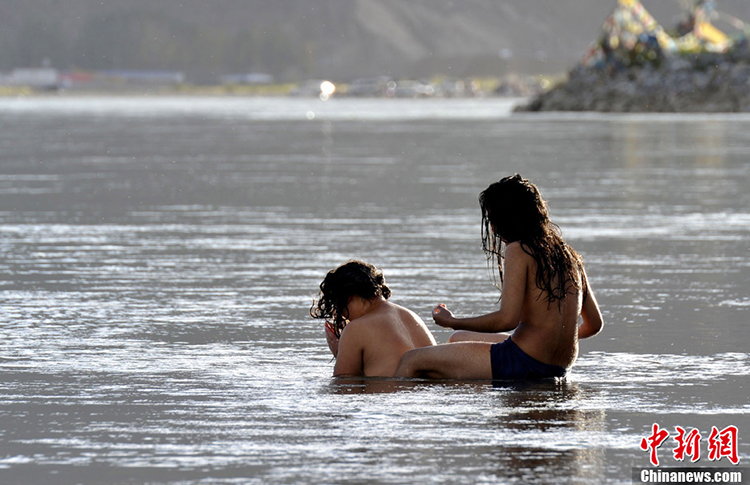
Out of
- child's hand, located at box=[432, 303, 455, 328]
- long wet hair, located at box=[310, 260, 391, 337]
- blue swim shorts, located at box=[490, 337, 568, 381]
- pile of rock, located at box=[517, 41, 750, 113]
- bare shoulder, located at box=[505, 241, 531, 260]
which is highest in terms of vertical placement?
pile of rock, located at box=[517, 41, 750, 113]

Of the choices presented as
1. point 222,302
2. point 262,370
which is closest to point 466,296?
point 222,302

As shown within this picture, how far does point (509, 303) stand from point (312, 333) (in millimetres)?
2757

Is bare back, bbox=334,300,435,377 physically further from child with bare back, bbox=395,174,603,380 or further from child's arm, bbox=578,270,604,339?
child's arm, bbox=578,270,604,339

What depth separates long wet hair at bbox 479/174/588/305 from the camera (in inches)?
301

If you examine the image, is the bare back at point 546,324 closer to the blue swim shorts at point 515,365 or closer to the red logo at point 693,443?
the blue swim shorts at point 515,365

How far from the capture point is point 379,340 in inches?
322

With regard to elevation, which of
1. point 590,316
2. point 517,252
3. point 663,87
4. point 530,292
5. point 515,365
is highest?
point 663,87

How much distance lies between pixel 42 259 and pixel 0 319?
12.6 ft

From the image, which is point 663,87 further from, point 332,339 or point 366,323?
point 366,323

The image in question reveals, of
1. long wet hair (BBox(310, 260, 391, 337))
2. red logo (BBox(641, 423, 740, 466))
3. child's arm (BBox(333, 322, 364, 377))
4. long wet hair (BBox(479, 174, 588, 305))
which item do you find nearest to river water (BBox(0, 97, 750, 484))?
red logo (BBox(641, 423, 740, 466))

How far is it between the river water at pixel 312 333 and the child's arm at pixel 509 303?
1.23 feet

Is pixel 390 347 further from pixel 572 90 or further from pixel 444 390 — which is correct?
pixel 572 90

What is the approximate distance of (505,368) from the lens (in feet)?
26.2

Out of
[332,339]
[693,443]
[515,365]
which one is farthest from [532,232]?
[693,443]
